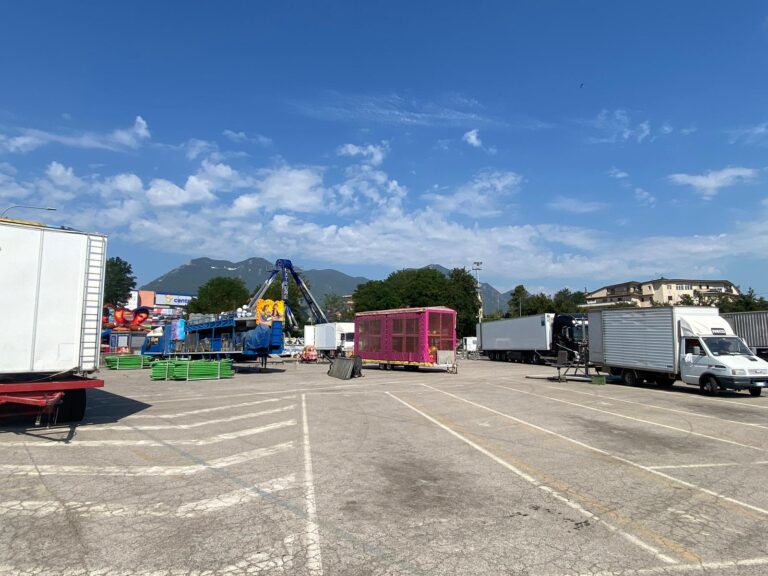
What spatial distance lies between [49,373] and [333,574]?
876cm

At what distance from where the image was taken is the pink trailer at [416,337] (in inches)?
1087

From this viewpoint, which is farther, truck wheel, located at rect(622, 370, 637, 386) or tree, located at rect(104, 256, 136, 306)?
tree, located at rect(104, 256, 136, 306)

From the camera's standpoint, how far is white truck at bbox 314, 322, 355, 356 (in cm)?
4888

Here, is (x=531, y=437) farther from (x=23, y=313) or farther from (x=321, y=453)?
(x=23, y=313)

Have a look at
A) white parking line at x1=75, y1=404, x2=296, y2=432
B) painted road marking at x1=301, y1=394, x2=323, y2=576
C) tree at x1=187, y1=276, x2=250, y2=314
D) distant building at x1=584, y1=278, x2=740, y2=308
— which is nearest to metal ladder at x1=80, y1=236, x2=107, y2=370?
white parking line at x1=75, y1=404, x2=296, y2=432

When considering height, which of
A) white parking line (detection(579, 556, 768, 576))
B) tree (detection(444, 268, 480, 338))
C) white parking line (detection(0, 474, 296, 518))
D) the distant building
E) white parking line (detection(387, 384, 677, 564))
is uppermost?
the distant building

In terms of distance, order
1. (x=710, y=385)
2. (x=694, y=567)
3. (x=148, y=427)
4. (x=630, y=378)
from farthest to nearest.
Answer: (x=630, y=378)
(x=710, y=385)
(x=148, y=427)
(x=694, y=567)

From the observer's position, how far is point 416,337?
28.1m

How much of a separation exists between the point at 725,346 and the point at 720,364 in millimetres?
1249

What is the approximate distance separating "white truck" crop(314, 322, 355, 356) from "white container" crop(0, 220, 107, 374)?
37.2m

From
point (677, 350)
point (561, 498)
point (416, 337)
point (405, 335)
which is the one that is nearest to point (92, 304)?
point (561, 498)

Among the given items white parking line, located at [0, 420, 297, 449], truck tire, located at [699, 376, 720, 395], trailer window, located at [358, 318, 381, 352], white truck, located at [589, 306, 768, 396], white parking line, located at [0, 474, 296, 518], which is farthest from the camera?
trailer window, located at [358, 318, 381, 352]

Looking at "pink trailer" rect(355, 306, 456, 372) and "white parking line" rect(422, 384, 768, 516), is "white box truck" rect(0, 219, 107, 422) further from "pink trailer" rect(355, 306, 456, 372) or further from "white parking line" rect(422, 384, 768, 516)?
"pink trailer" rect(355, 306, 456, 372)

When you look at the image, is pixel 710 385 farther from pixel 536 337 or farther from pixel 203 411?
pixel 536 337
